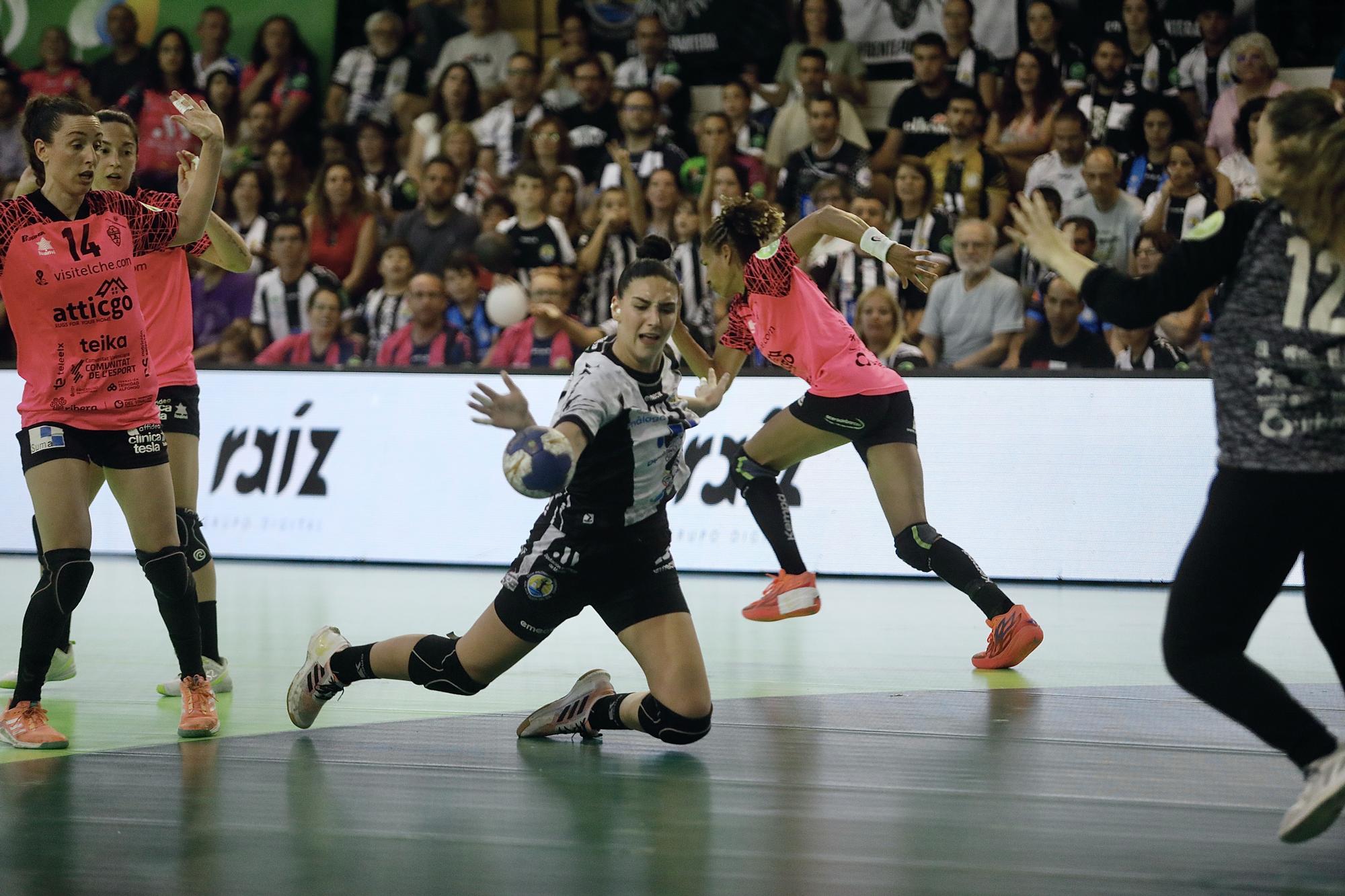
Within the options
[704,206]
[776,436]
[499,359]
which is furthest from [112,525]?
[776,436]

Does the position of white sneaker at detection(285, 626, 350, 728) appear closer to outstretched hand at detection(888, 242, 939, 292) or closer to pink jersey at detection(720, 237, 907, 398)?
pink jersey at detection(720, 237, 907, 398)

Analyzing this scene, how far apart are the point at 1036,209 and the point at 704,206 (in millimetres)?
7665

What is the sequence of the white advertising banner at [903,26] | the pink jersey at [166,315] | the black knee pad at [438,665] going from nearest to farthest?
the black knee pad at [438,665], the pink jersey at [166,315], the white advertising banner at [903,26]

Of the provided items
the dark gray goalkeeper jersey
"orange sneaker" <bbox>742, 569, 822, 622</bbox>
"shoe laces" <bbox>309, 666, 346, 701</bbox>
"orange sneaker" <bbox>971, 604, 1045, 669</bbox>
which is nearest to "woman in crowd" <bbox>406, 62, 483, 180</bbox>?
"orange sneaker" <bbox>742, 569, 822, 622</bbox>

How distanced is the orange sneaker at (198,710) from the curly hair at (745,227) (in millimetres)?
2867

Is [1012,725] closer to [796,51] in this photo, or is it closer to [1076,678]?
[1076,678]

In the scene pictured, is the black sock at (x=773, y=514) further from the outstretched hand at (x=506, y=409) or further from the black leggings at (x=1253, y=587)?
the black leggings at (x=1253, y=587)

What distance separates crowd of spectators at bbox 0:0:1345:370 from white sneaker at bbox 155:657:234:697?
501cm

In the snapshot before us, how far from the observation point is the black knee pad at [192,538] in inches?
225

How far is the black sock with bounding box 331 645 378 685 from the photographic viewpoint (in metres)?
4.79

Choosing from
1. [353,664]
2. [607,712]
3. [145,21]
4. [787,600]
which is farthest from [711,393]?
[145,21]

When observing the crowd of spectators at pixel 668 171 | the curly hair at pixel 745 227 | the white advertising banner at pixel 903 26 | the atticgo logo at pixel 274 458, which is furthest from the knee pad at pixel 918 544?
the white advertising banner at pixel 903 26

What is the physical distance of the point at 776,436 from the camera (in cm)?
679

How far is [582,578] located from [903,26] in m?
9.10
